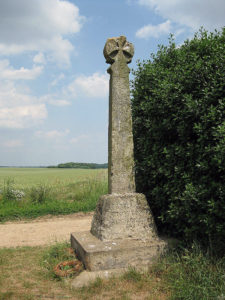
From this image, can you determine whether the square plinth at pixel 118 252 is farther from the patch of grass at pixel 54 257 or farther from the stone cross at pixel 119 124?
the stone cross at pixel 119 124

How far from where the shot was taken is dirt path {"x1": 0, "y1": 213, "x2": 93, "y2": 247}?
7566mm

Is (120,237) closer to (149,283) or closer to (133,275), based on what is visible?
(133,275)

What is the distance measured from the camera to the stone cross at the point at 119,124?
4.98 meters

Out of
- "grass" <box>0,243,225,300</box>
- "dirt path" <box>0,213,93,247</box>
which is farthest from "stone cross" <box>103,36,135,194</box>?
"dirt path" <box>0,213,93,247</box>

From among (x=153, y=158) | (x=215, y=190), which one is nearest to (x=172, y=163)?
(x=153, y=158)

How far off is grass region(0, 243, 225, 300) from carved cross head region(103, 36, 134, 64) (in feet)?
11.2

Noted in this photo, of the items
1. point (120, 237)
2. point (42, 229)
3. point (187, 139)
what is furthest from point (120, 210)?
point (42, 229)

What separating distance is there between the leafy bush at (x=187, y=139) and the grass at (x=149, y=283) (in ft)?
1.38

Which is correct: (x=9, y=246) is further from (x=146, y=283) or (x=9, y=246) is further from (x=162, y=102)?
(x=162, y=102)

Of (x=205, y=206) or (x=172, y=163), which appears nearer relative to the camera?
(x=205, y=206)

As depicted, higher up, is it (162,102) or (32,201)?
(162,102)

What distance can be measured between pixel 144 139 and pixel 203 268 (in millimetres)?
2356

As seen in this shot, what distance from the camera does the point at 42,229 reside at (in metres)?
8.90

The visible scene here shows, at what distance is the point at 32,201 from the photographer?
472 inches
